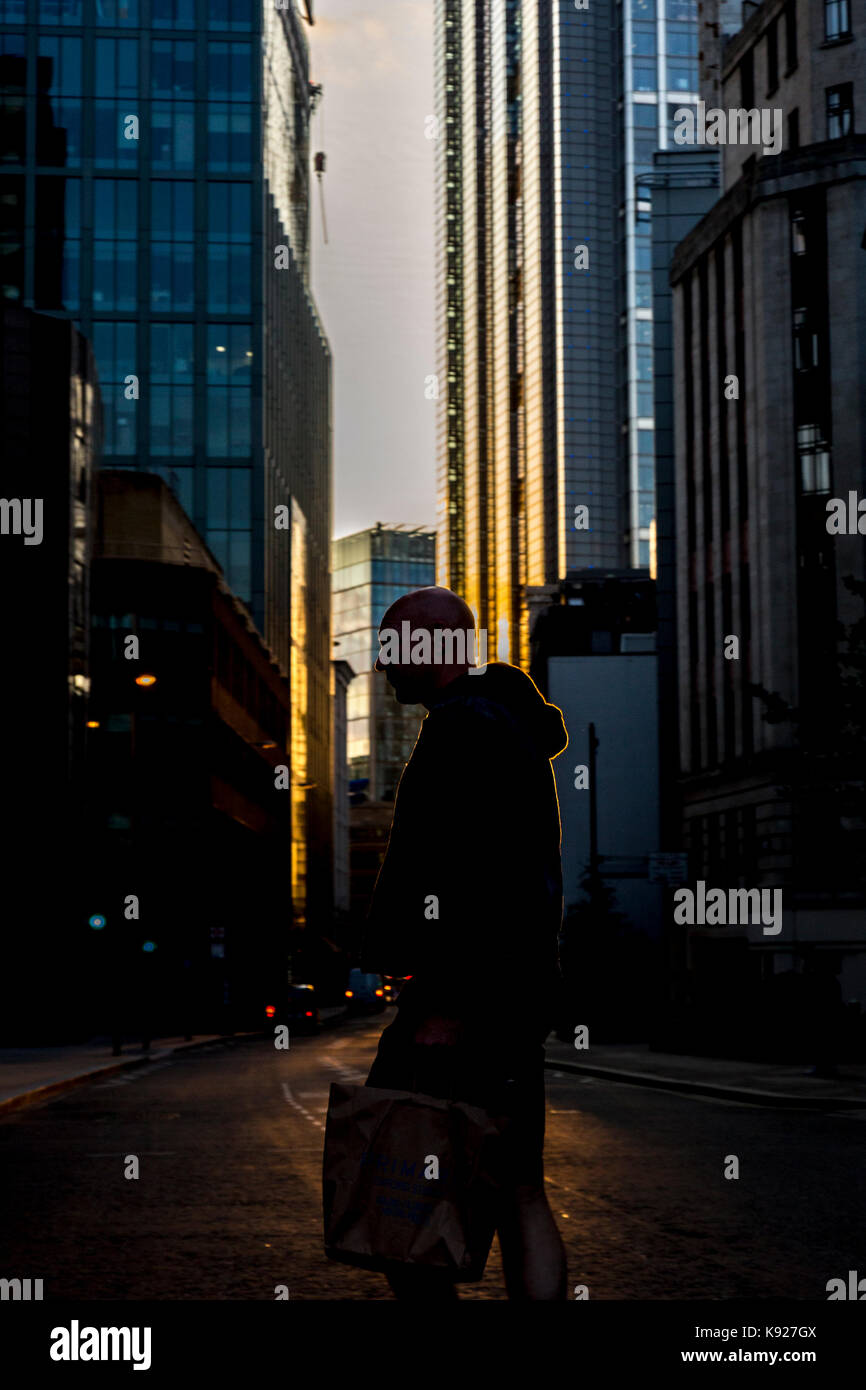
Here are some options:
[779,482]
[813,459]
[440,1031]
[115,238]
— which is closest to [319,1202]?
[440,1031]

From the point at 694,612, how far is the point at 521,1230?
197ft

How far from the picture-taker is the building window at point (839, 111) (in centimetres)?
5847

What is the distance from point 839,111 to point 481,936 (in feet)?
195

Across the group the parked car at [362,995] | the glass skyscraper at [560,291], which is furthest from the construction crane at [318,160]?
the parked car at [362,995]

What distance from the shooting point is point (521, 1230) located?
13.8 ft

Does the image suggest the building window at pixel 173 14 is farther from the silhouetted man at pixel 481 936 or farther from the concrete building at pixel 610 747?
the silhouetted man at pixel 481 936

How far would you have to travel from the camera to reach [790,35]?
60969mm

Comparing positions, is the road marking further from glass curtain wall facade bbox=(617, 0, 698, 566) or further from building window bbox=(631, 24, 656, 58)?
building window bbox=(631, 24, 656, 58)

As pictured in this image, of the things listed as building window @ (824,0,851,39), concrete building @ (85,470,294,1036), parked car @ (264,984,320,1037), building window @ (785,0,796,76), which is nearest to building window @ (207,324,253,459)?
concrete building @ (85,470,294,1036)

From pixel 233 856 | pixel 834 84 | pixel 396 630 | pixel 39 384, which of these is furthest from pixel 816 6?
pixel 396 630

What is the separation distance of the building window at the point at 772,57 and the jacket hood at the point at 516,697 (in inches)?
2457

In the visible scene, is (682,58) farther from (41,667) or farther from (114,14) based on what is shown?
(41,667)

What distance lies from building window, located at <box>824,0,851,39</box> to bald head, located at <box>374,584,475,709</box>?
59.0 metres
